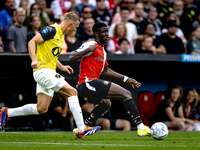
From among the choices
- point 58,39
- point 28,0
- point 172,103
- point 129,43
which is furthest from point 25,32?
point 172,103

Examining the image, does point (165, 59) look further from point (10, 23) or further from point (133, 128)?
point (10, 23)

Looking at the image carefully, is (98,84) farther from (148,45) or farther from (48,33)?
(148,45)

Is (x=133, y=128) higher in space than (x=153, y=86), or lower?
lower

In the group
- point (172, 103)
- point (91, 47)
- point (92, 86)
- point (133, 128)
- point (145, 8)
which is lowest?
point (133, 128)

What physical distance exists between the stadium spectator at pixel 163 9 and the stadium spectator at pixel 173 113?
3438mm

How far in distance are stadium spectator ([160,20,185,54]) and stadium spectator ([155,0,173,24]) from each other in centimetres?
175

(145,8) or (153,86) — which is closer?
(153,86)

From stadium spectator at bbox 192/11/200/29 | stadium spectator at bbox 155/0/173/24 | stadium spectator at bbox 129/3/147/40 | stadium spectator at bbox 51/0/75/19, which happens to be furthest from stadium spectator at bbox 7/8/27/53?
stadium spectator at bbox 192/11/200/29

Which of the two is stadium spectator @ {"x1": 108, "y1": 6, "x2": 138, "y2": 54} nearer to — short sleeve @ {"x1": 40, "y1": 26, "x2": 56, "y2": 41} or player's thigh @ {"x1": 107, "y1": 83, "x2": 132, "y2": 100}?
player's thigh @ {"x1": 107, "y1": 83, "x2": 132, "y2": 100}

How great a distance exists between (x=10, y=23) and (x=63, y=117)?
315 cm

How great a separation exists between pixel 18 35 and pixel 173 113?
478 centimetres

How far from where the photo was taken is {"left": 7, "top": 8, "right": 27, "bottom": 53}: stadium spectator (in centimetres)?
960

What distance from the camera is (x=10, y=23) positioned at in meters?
10.6

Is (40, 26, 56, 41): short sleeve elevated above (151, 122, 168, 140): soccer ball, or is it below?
above
